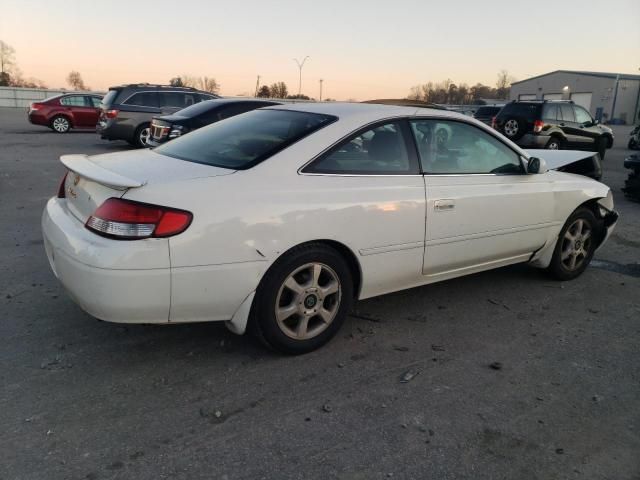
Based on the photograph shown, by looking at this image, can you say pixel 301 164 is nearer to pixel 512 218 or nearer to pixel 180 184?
pixel 180 184

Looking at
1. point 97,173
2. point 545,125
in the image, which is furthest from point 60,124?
point 97,173

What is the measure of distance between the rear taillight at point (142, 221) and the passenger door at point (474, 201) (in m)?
1.73

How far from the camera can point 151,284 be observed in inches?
106

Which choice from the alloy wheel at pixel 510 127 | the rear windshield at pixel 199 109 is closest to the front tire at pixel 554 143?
the alloy wheel at pixel 510 127

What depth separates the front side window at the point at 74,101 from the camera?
62.5 ft

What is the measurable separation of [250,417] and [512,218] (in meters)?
2.64

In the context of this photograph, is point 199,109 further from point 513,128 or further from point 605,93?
point 605,93

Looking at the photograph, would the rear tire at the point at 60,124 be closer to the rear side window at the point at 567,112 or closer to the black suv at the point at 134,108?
the black suv at the point at 134,108

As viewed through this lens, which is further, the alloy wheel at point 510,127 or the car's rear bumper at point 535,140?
the alloy wheel at point 510,127

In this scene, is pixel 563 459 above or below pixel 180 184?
below

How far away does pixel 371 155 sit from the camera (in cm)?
352

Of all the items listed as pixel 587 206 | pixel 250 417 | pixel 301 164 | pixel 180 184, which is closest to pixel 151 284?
pixel 180 184

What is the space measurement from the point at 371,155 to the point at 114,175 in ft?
5.28

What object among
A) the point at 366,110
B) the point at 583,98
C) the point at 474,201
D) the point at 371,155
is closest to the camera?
the point at 371,155
